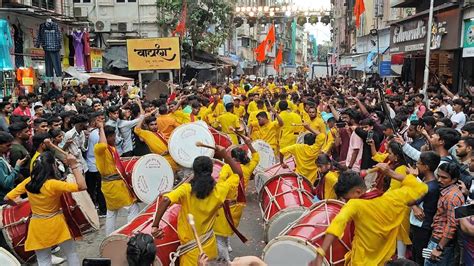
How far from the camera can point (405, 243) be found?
5344 millimetres

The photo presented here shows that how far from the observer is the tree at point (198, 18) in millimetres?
28062

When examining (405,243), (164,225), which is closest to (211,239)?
(164,225)

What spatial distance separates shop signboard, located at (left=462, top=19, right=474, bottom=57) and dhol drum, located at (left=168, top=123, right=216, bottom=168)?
9.43 m

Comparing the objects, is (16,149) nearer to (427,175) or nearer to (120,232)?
(120,232)

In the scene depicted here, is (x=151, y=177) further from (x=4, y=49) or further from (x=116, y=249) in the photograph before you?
(x=4, y=49)

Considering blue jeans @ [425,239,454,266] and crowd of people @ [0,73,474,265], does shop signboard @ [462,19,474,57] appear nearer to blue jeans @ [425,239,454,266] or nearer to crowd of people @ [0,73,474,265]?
crowd of people @ [0,73,474,265]

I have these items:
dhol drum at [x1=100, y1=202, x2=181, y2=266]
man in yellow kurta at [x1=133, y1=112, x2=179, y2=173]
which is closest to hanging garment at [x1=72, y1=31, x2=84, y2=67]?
man in yellow kurta at [x1=133, y1=112, x2=179, y2=173]

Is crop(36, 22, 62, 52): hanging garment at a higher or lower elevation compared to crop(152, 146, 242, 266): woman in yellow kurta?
higher

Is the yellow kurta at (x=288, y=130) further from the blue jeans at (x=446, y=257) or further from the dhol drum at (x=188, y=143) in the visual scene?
the blue jeans at (x=446, y=257)

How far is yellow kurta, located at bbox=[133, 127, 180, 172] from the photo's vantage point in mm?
8094

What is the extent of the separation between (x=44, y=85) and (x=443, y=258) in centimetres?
1648

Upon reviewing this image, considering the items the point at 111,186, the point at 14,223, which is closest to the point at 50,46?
the point at 111,186

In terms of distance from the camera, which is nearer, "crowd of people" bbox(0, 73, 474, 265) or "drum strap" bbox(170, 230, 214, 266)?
"crowd of people" bbox(0, 73, 474, 265)

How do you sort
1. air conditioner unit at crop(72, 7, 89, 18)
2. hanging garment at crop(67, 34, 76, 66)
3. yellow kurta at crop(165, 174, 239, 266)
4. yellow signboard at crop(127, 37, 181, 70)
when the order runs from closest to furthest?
yellow kurta at crop(165, 174, 239, 266)
yellow signboard at crop(127, 37, 181, 70)
hanging garment at crop(67, 34, 76, 66)
air conditioner unit at crop(72, 7, 89, 18)
